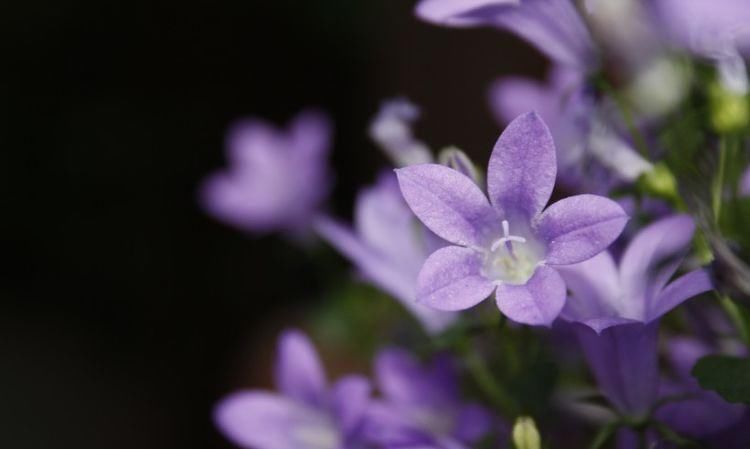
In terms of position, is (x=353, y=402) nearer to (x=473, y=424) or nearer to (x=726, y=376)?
(x=473, y=424)

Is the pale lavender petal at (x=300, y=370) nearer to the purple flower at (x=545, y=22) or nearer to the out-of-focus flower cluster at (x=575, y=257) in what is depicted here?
the out-of-focus flower cluster at (x=575, y=257)

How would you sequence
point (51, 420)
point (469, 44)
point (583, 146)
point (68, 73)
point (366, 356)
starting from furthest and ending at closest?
point (68, 73) → point (51, 420) → point (469, 44) → point (366, 356) → point (583, 146)

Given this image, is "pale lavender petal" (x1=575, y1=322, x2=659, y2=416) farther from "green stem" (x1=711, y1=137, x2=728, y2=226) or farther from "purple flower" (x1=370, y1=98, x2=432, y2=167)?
"purple flower" (x1=370, y1=98, x2=432, y2=167)

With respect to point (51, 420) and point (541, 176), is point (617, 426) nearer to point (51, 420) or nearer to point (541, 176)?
point (541, 176)

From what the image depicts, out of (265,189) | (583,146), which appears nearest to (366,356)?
(265,189)

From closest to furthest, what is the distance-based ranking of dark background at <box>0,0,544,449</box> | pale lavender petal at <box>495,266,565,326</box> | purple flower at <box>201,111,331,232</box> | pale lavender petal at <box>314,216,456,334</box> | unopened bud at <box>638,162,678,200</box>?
pale lavender petal at <box>495,266,565,326</box>, unopened bud at <box>638,162,678,200</box>, pale lavender petal at <box>314,216,456,334</box>, purple flower at <box>201,111,331,232</box>, dark background at <box>0,0,544,449</box>

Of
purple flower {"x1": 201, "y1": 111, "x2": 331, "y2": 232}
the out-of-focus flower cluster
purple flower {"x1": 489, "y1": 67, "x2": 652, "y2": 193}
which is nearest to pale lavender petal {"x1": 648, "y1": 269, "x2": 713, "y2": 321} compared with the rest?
the out-of-focus flower cluster

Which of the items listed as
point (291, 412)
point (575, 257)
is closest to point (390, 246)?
point (291, 412)
